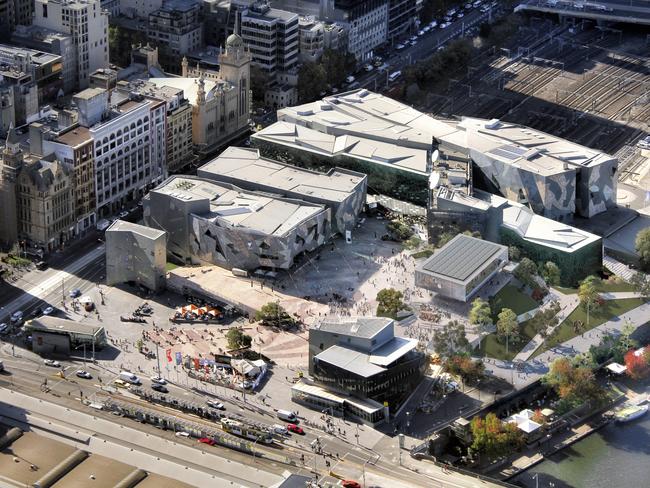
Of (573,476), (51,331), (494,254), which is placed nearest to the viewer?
(573,476)

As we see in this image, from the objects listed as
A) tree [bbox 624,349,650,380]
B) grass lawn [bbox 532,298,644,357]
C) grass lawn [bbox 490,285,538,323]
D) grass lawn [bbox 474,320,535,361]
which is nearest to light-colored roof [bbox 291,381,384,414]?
grass lawn [bbox 474,320,535,361]

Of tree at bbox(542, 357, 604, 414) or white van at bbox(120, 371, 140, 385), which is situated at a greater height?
tree at bbox(542, 357, 604, 414)

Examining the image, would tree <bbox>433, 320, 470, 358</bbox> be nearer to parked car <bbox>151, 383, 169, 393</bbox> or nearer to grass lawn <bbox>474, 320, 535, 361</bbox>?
grass lawn <bbox>474, 320, 535, 361</bbox>

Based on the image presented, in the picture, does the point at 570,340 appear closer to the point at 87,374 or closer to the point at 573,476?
the point at 573,476

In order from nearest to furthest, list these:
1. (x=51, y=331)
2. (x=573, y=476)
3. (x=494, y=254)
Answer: (x=573, y=476) < (x=51, y=331) < (x=494, y=254)

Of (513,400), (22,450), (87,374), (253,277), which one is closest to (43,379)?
(87,374)

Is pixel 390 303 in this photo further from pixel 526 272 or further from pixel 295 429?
pixel 295 429

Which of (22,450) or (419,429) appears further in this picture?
(419,429)

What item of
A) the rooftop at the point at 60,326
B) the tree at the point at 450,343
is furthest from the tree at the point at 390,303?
the rooftop at the point at 60,326
